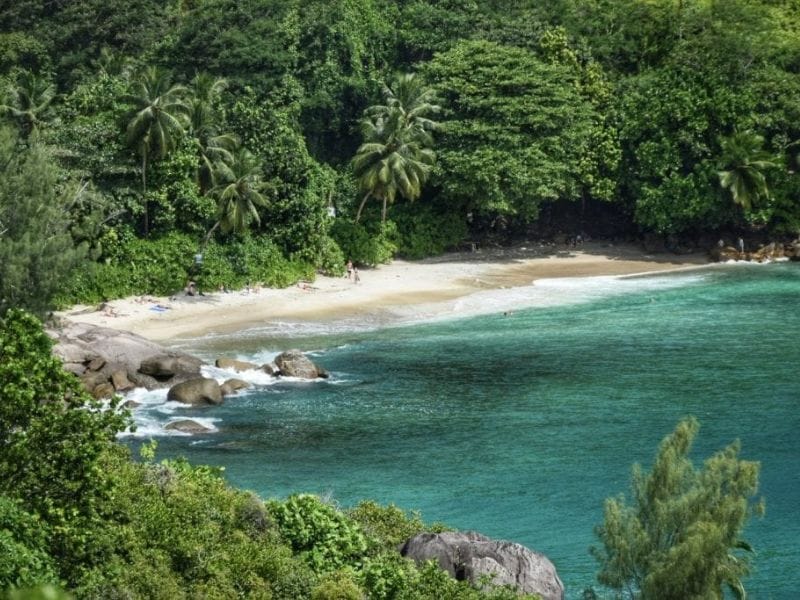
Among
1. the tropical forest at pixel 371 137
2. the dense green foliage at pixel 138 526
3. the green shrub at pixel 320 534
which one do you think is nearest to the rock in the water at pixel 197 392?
the tropical forest at pixel 371 137

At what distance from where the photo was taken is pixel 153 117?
2376 inches

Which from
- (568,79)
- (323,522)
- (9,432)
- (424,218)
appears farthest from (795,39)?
(9,432)

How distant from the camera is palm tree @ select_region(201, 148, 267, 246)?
208 ft

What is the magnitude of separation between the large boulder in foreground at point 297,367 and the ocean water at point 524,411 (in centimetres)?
85

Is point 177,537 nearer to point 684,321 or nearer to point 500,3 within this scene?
point 684,321

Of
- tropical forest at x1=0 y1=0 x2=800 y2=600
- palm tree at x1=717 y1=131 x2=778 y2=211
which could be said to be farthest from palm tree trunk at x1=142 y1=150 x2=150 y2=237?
palm tree at x1=717 y1=131 x2=778 y2=211

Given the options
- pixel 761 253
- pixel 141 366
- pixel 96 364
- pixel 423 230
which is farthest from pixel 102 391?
pixel 761 253

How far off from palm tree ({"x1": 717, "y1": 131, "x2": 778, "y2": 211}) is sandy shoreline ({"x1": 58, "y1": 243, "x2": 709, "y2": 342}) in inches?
202

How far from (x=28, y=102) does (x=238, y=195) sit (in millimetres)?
11553

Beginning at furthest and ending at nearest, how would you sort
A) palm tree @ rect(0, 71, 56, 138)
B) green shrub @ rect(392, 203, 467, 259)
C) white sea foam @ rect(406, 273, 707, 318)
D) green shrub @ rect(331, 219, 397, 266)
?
green shrub @ rect(392, 203, 467, 259) → green shrub @ rect(331, 219, 397, 266) → white sea foam @ rect(406, 273, 707, 318) → palm tree @ rect(0, 71, 56, 138)

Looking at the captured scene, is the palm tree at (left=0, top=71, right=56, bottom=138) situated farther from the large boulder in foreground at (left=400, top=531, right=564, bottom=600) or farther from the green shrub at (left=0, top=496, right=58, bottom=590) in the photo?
the green shrub at (left=0, top=496, right=58, bottom=590)

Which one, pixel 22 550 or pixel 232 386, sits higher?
pixel 22 550

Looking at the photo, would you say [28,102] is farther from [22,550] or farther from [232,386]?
[22,550]

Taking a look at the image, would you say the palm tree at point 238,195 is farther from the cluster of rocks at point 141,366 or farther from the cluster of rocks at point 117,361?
the cluster of rocks at point 117,361
